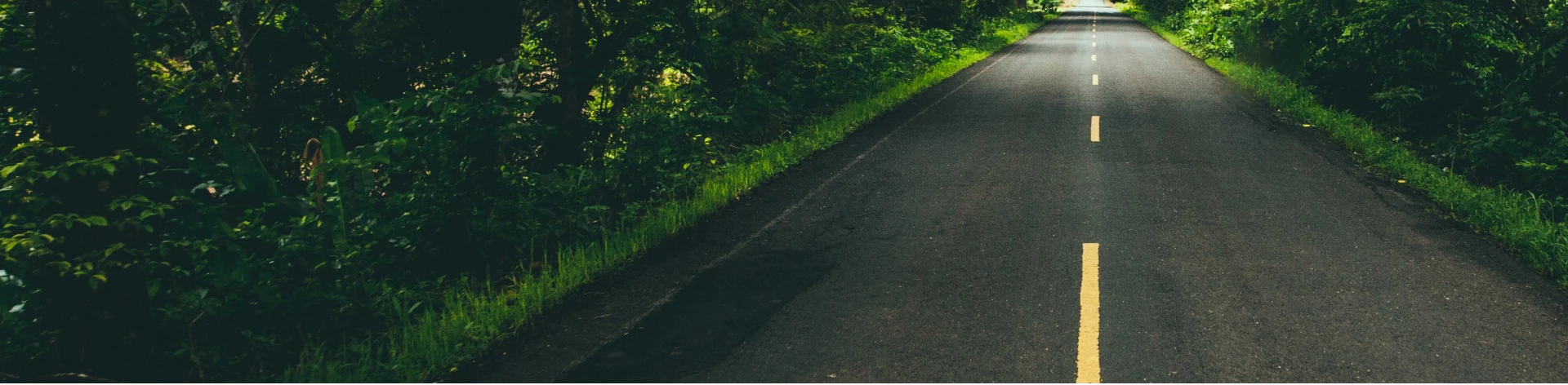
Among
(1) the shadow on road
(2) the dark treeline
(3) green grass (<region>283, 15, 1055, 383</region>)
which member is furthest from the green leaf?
(2) the dark treeline

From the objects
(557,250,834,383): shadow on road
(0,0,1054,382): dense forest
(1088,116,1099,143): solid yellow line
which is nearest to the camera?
(0,0,1054,382): dense forest

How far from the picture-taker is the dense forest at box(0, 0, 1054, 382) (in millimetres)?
4469

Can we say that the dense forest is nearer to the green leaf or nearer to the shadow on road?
the green leaf

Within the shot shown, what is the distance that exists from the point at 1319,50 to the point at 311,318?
15341mm

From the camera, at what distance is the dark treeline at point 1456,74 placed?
9.46 m

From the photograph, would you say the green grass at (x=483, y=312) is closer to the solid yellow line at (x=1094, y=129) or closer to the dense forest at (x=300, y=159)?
the dense forest at (x=300, y=159)

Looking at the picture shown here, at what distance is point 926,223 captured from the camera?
816cm

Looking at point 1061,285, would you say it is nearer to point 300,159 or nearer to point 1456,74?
point 300,159

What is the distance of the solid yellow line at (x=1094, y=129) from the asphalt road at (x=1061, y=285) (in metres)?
0.90

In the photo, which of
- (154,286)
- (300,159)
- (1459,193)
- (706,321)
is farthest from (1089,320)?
(300,159)

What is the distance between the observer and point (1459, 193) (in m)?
8.84

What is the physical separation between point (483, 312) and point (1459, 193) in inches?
342

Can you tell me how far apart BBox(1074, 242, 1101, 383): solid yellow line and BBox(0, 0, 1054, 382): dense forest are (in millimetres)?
3668

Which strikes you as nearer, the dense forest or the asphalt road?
the dense forest
